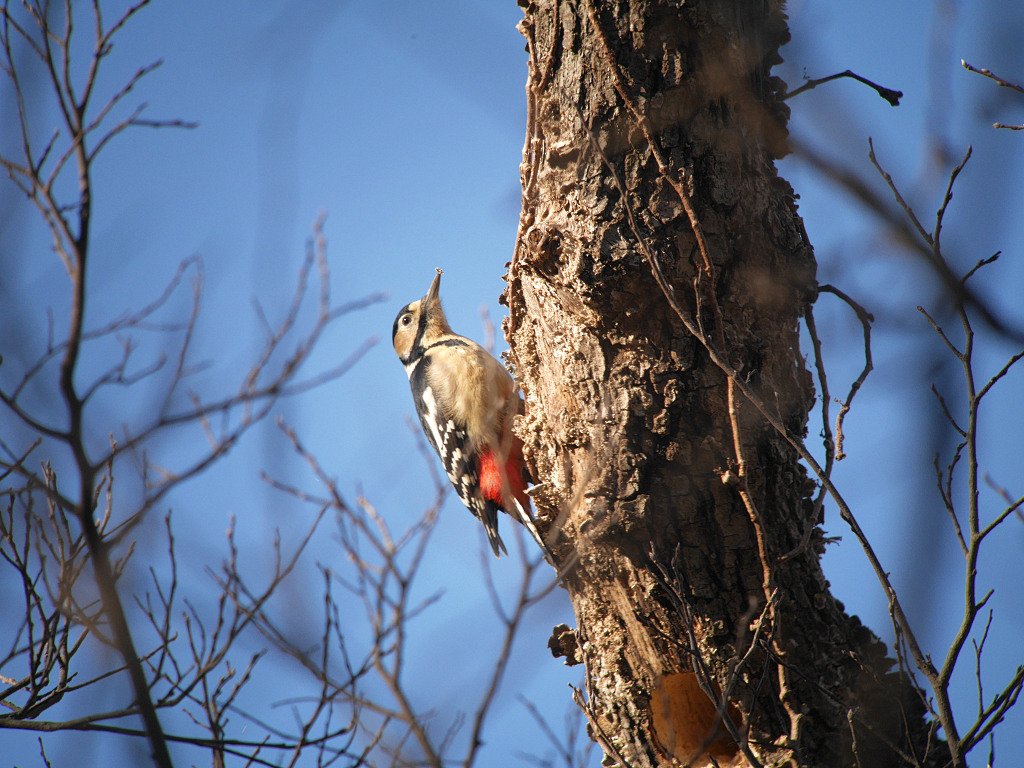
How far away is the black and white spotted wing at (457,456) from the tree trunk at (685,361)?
5.60 ft

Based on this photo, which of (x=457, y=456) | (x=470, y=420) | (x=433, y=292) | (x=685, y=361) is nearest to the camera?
(x=685, y=361)

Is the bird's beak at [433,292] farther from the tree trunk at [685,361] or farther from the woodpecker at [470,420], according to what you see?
the tree trunk at [685,361]

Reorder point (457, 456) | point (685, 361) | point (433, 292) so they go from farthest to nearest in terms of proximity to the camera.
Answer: point (433, 292)
point (457, 456)
point (685, 361)

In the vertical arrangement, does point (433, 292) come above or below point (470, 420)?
above

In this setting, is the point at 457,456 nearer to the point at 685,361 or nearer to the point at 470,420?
the point at 470,420

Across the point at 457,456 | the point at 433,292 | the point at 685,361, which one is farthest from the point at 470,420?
the point at 685,361

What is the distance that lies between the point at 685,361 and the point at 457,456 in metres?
2.32

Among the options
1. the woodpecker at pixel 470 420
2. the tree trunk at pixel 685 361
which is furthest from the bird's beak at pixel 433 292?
the tree trunk at pixel 685 361

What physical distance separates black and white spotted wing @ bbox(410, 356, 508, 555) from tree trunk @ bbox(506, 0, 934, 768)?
1707 mm

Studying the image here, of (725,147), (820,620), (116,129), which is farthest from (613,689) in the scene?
(116,129)

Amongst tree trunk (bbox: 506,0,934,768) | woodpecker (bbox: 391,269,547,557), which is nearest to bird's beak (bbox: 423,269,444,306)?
woodpecker (bbox: 391,269,547,557)


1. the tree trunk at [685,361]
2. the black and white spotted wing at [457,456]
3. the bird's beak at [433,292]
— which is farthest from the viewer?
the bird's beak at [433,292]

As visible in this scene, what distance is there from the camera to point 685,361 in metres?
2.63

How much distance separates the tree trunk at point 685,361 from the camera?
253 cm
